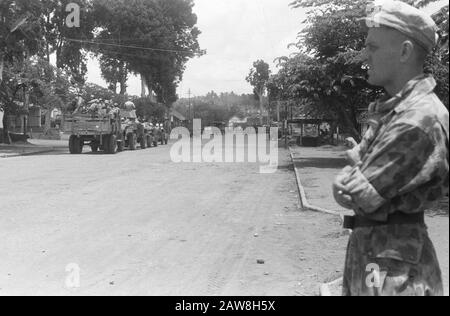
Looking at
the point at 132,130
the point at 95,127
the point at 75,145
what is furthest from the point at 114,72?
the point at 95,127

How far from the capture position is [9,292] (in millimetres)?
4898

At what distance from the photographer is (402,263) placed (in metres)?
1.76

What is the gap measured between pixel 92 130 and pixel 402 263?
25.2 m

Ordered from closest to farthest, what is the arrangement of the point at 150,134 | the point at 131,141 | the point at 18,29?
the point at 18,29
the point at 131,141
the point at 150,134

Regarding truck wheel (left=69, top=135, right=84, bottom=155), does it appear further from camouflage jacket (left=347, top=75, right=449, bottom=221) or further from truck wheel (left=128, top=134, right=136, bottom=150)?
camouflage jacket (left=347, top=75, right=449, bottom=221)

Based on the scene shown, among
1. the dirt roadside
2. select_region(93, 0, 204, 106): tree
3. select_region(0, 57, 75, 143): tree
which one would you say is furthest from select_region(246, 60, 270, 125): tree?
the dirt roadside

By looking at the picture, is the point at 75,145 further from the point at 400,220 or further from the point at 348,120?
the point at 400,220

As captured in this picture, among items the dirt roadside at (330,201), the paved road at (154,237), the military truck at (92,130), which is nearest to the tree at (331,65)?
the dirt roadside at (330,201)

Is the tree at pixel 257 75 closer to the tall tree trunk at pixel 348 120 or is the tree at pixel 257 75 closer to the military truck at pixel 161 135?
the military truck at pixel 161 135

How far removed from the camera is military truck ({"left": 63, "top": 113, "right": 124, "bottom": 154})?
85.6ft
